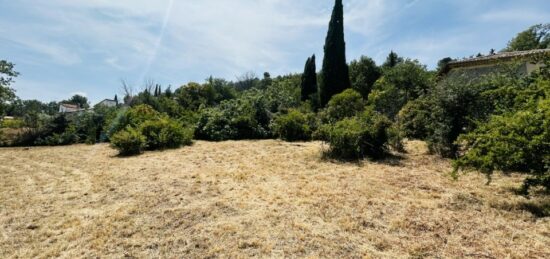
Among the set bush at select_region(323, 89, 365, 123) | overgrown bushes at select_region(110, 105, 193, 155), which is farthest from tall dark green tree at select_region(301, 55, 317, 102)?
overgrown bushes at select_region(110, 105, 193, 155)

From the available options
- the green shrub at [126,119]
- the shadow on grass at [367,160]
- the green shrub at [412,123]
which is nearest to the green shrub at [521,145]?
the shadow on grass at [367,160]

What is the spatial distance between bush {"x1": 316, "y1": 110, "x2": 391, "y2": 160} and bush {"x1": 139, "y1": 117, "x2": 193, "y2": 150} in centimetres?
646

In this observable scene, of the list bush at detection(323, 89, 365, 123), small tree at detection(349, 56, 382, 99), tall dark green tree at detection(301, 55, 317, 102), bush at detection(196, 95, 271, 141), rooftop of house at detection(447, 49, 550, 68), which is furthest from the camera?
small tree at detection(349, 56, 382, 99)

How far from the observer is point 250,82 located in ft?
151

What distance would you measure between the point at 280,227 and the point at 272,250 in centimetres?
59

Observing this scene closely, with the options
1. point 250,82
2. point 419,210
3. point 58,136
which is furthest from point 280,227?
point 250,82

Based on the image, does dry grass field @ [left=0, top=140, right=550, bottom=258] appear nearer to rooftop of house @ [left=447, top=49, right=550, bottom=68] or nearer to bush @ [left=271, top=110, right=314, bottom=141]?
bush @ [left=271, top=110, right=314, bottom=141]

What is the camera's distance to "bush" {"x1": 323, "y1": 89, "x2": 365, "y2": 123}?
1417cm

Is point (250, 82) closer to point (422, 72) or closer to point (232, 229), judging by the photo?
point (422, 72)

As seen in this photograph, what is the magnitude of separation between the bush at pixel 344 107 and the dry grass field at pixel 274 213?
670 cm

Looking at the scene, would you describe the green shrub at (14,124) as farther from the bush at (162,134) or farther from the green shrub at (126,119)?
the bush at (162,134)

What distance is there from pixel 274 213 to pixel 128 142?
795 centimetres

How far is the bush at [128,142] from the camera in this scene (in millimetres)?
10438

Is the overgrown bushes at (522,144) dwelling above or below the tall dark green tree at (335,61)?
below
